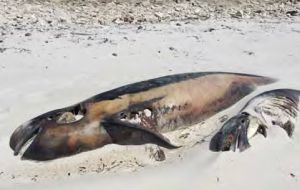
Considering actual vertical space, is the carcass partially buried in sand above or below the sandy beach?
above

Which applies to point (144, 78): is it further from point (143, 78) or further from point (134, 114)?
point (134, 114)

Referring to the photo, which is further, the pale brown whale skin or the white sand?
the pale brown whale skin

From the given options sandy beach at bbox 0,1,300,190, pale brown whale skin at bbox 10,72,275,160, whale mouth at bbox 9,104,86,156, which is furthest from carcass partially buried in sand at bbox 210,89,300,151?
whale mouth at bbox 9,104,86,156

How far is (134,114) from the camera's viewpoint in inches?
183

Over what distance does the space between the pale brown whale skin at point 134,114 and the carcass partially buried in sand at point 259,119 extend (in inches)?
14.8

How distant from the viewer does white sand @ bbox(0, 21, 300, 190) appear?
3990 millimetres

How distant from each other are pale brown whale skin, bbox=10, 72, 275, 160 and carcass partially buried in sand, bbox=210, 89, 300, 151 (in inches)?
14.8

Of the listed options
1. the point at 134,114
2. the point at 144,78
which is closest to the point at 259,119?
the point at 134,114

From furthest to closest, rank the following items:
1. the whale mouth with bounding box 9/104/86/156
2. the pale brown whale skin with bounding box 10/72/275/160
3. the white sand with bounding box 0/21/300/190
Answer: the whale mouth with bounding box 9/104/86/156
the pale brown whale skin with bounding box 10/72/275/160
the white sand with bounding box 0/21/300/190

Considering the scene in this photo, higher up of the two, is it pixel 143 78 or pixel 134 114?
pixel 134 114

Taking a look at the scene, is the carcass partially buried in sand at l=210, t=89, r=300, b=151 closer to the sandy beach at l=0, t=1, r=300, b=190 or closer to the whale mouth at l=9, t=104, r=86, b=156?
the sandy beach at l=0, t=1, r=300, b=190

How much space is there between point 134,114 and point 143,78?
4.93 ft

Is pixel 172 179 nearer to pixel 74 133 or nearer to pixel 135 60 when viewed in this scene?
pixel 74 133

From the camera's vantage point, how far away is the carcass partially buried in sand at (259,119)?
432 centimetres
